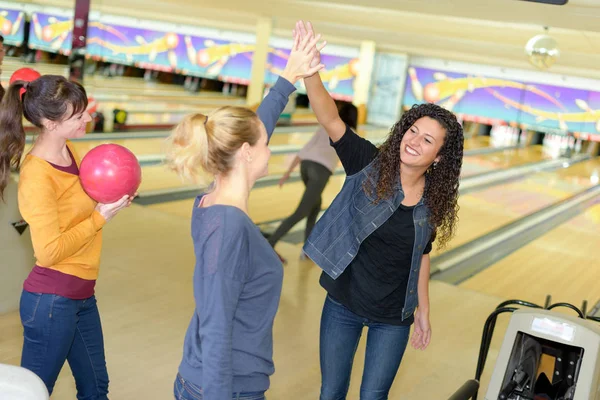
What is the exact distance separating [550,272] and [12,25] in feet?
23.8

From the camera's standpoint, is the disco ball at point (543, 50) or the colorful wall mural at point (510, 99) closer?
the disco ball at point (543, 50)

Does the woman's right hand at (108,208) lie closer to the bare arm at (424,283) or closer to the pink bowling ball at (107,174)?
the pink bowling ball at (107,174)

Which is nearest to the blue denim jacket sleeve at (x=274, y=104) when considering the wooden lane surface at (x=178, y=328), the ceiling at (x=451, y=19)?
the wooden lane surface at (x=178, y=328)

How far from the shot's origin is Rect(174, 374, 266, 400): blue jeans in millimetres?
1422

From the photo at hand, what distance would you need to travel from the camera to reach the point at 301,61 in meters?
1.80

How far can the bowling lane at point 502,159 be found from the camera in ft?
38.6

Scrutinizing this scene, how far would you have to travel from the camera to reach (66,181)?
188cm

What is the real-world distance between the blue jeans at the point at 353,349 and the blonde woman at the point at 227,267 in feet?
1.94

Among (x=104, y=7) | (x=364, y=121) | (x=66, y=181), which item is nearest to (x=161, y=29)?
(x=104, y=7)

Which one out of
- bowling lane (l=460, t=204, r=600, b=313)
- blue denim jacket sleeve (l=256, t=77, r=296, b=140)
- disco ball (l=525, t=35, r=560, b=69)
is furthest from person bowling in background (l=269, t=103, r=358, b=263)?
blue denim jacket sleeve (l=256, t=77, r=296, b=140)

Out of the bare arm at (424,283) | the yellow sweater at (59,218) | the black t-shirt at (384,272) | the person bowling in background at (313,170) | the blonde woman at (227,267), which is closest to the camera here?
the blonde woman at (227,267)

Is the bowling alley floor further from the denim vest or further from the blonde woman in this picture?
the blonde woman

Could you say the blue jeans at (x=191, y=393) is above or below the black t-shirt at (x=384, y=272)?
below

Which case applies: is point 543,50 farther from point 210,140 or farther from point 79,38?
point 210,140
